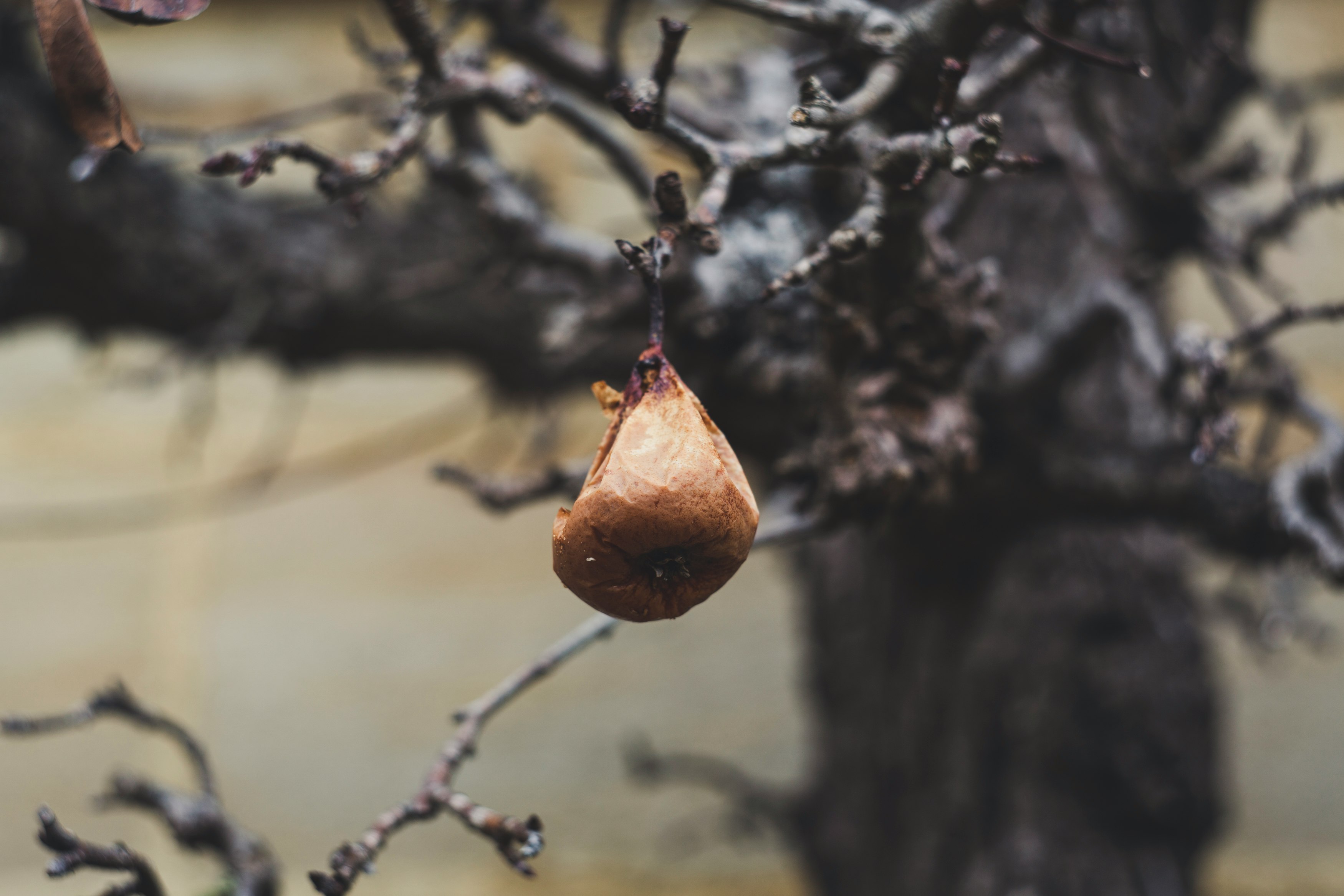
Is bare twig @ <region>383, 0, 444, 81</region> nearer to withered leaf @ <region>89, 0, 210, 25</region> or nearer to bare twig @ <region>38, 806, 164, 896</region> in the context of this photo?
withered leaf @ <region>89, 0, 210, 25</region>

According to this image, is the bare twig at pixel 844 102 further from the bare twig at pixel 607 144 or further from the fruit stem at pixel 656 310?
the bare twig at pixel 607 144

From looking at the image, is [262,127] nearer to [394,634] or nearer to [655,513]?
[655,513]

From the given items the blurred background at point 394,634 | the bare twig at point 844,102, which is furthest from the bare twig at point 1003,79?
the blurred background at point 394,634

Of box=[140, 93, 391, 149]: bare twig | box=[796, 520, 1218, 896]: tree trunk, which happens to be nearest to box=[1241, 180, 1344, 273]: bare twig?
box=[796, 520, 1218, 896]: tree trunk

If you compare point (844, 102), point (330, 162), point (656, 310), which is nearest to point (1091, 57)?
point (844, 102)

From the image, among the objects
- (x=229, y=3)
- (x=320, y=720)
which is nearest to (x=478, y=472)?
(x=320, y=720)

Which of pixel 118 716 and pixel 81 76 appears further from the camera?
pixel 118 716

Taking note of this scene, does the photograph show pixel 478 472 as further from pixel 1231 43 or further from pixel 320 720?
pixel 320 720
